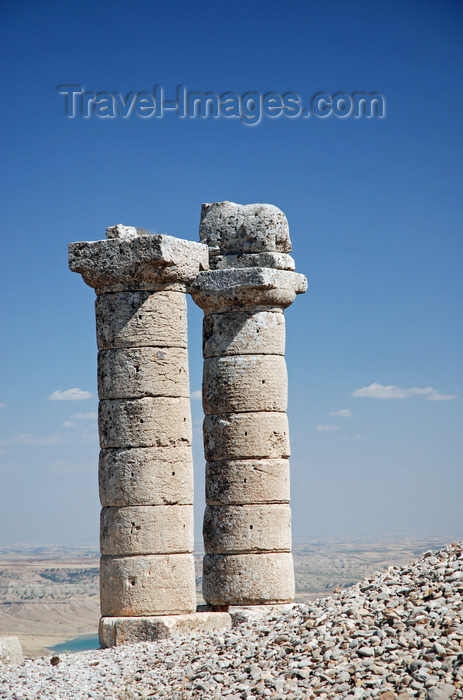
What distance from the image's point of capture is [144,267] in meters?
14.5

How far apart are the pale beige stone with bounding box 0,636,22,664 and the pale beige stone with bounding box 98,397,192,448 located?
9.90 ft

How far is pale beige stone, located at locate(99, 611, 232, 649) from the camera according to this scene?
1377cm

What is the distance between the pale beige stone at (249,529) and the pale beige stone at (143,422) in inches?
64.3

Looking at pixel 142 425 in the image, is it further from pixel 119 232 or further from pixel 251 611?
pixel 251 611

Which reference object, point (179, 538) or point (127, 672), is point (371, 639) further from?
point (179, 538)

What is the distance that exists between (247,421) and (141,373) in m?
2.11

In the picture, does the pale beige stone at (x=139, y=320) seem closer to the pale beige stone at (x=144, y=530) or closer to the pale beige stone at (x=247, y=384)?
the pale beige stone at (x=247, y=384)

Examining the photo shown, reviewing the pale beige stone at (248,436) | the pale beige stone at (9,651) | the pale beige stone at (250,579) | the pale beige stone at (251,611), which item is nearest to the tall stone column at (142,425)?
the pale beige stone at (251,611)

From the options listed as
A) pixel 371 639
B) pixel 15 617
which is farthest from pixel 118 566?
pixel 15 617

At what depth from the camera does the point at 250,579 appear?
1530cm

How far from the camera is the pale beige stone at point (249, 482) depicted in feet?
51.0

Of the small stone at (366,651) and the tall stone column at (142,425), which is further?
the tall stone column at (142,425)

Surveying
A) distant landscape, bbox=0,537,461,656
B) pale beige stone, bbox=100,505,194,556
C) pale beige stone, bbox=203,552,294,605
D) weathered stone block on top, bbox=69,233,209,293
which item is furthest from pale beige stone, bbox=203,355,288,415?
distant landscape, bbox=0,537,461,656

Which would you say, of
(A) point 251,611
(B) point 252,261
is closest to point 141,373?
(B) point 252,261
